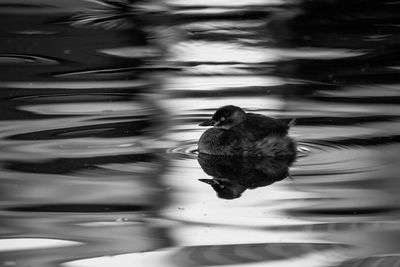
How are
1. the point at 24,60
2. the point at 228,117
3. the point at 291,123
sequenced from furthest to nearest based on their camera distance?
the point at 24,60 → the point at 291,123 → the point at 228,117

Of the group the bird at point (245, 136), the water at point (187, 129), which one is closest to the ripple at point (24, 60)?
the water at point (187, 129)

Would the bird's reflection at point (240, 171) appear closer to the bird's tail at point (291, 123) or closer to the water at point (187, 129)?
the water at point (187, 129)

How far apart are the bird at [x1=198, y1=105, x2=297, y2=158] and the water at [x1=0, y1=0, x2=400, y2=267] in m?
0.19

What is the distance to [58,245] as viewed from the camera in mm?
7457

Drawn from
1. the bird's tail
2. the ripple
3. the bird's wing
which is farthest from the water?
the bird's wing

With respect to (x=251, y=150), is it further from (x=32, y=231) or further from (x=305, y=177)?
(x=32, y=231)

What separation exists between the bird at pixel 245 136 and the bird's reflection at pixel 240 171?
0.19 feet

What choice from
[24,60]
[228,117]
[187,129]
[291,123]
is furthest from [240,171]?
[24,60]

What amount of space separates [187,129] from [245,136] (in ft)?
3.20

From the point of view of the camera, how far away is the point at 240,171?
995cm

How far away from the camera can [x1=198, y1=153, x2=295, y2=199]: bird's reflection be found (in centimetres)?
921

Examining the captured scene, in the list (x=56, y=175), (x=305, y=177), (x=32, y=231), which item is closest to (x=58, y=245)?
(x=32, y=231)

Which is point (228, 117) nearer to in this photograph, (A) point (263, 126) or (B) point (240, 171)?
(A) point (263, 126)

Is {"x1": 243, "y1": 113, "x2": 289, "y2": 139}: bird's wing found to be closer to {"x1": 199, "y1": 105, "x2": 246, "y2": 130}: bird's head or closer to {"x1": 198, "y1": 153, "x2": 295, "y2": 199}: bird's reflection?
{"x1": 199, "y1": 105, "x2": 246, "y2": 130}: bird's head
